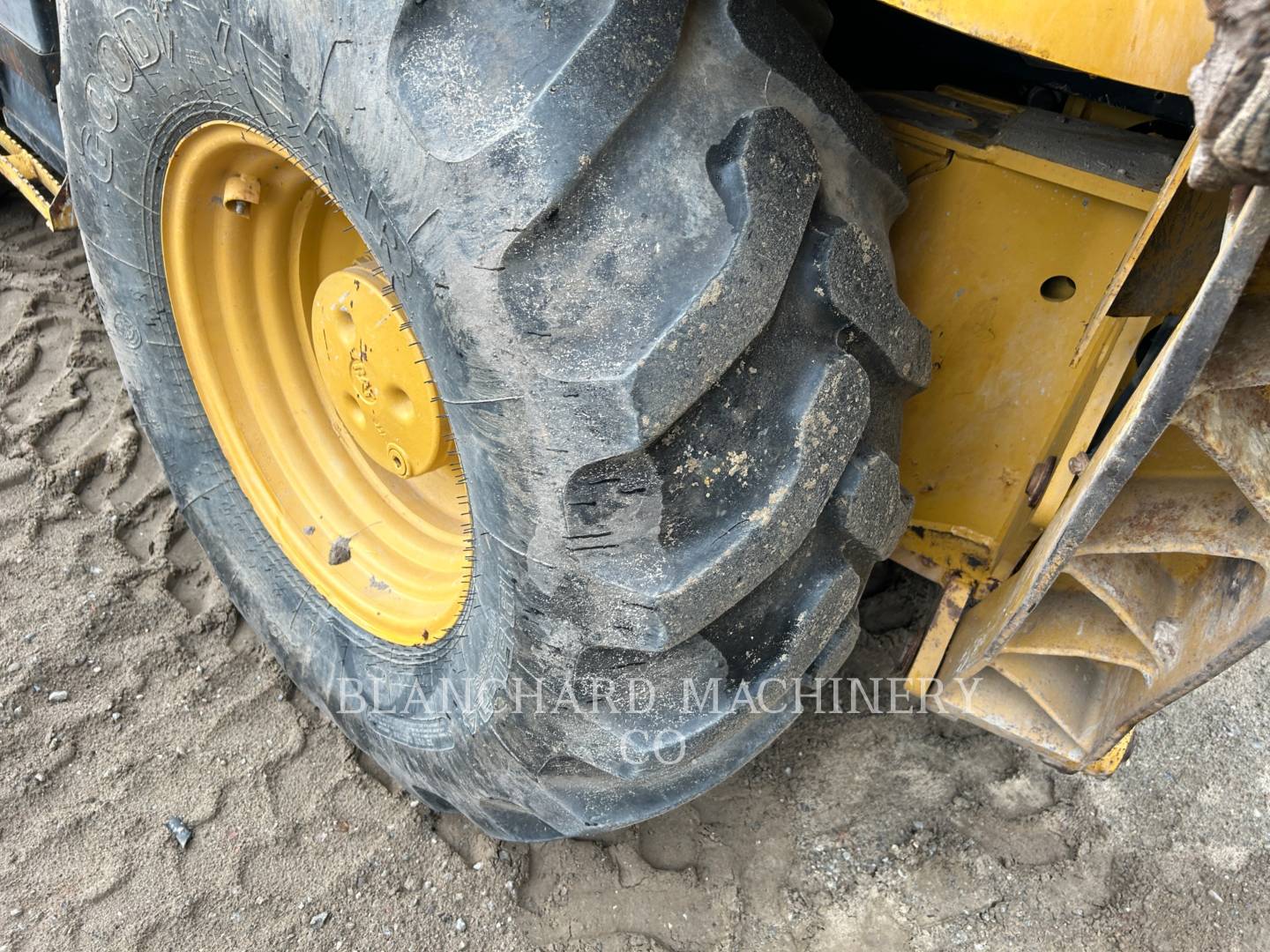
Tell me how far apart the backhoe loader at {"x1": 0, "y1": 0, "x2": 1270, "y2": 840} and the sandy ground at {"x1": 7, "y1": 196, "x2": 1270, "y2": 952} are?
0.57 feet

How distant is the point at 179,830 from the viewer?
1.43m

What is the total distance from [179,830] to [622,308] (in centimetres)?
116

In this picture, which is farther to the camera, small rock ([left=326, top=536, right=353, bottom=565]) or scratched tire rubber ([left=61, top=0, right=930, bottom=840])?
small rock ([left=326, top=536, right=353, bottom=565])

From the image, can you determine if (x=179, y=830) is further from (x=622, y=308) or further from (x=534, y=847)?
(x=622, y=308)

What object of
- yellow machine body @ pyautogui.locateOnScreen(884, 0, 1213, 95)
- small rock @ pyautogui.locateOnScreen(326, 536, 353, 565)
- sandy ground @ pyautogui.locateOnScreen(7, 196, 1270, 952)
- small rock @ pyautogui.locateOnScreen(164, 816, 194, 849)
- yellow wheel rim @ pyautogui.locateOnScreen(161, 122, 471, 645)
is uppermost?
yellow machine body @ pyautogui.locateOnScreen(884, 0, 1213, 95)

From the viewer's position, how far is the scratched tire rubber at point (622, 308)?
29.8 inches

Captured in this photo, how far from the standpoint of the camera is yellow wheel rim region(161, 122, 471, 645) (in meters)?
1.16

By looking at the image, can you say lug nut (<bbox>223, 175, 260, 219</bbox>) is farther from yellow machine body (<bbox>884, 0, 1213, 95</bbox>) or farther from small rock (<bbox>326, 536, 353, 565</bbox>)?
yellow machine body (<bbox>884, 0, 1213, 95</bbox>)

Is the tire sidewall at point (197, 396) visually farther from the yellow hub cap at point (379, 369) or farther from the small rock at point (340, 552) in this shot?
the yellow hub cap at point (379, 369)

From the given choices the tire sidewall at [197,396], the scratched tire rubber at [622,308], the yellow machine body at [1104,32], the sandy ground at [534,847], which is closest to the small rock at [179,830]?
the sandy ground at [534,847]

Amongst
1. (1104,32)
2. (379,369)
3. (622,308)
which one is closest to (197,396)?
(379,369)

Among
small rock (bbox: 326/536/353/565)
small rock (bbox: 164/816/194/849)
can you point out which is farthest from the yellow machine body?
small rock (bbox: 164/816/194/849)

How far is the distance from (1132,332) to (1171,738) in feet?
3.07

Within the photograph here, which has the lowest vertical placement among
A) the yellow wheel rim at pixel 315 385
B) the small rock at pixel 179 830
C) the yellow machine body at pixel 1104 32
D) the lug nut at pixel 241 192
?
the small rock at pixel 179 830
